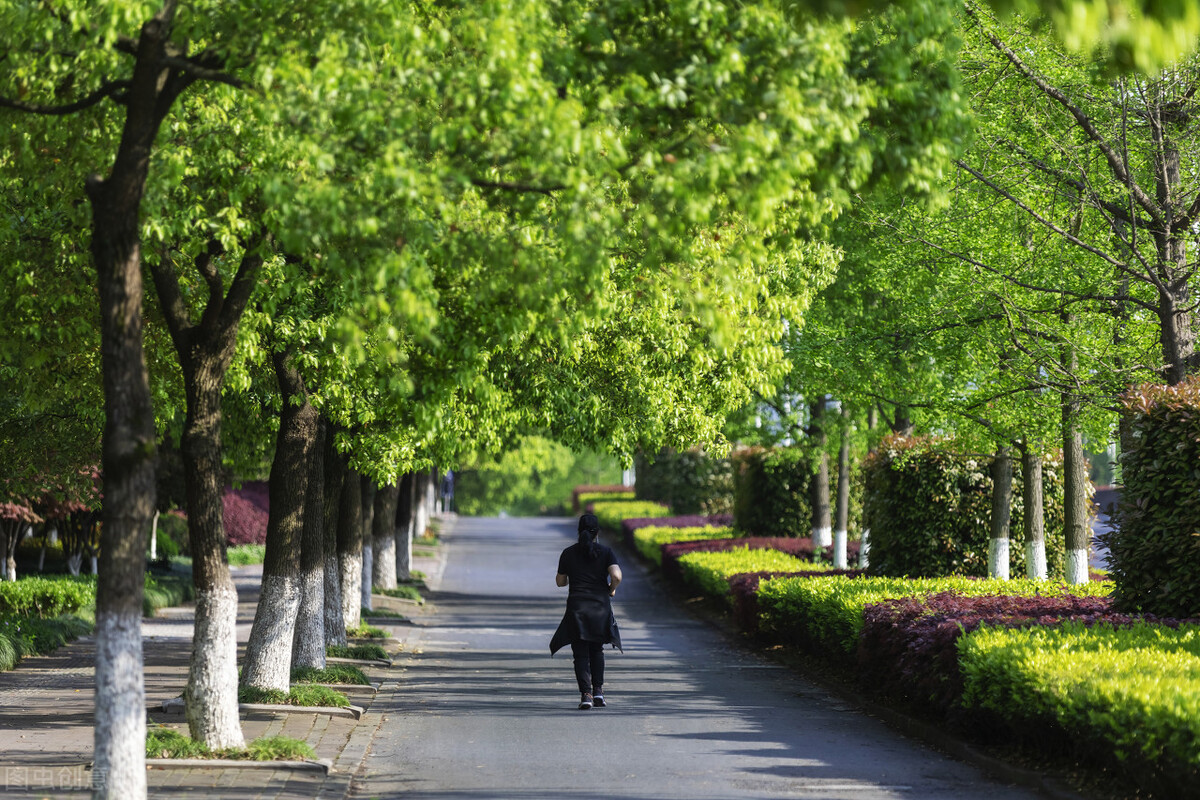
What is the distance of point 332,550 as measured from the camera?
687 inches

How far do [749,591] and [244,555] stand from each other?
2184cm

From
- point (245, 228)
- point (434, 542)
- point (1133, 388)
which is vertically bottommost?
point (434, 542)

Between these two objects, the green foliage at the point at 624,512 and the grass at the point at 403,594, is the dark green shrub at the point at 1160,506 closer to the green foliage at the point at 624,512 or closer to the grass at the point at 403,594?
the grass at the point at 403,594

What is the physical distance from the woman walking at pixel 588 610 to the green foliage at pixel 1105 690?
372 centimetres

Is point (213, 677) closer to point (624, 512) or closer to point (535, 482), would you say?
point (624, 512)

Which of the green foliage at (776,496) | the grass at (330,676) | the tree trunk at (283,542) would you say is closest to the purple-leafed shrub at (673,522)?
the green foliage at (776,496)

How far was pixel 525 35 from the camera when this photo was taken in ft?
25.2

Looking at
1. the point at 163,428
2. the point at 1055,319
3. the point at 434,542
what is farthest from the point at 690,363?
the point at 434,542

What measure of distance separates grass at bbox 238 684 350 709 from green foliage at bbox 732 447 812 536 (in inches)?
738

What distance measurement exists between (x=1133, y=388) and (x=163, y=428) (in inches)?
415

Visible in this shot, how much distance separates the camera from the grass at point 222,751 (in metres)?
9.82

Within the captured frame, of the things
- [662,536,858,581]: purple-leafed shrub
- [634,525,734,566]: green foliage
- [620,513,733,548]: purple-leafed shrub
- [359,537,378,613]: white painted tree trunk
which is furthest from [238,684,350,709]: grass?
[620,513,733,548]: purple-leafed shrub

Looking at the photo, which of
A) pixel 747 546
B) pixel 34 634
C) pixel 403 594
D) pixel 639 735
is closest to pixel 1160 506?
pixel 639 735

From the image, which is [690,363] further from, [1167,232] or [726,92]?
[726,92]
